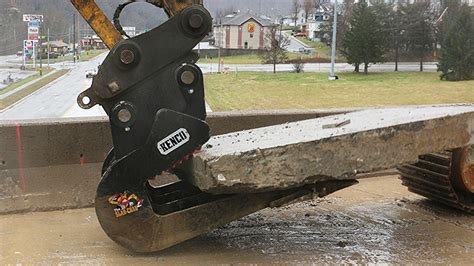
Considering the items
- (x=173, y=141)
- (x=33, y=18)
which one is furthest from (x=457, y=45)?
(x=173, y=141)

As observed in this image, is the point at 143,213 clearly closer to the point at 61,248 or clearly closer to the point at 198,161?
the point at 198,161

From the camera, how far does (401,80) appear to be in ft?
45.9

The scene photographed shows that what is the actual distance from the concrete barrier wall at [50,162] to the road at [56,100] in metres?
0.30

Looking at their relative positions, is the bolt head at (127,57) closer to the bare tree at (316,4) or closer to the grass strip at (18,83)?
the grass strip at (18,83)

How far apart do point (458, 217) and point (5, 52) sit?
16.8 feet

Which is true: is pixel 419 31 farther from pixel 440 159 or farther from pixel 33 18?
pixel 33 18

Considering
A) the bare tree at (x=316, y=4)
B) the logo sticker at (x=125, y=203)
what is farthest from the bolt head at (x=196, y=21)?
the bare tree at (x=316, y=4)

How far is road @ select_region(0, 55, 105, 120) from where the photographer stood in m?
5.51

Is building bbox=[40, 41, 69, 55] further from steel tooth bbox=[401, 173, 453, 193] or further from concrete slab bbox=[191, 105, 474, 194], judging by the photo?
steel tooth bbox=[401, 173, 453, 193]

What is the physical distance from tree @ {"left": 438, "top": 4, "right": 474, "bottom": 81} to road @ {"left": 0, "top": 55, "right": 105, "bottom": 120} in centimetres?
757

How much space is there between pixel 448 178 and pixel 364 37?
436 inches

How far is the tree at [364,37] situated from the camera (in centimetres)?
1459

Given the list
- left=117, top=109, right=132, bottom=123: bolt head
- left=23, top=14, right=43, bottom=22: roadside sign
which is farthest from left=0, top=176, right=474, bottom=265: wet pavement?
left=23, top=14, right=43, bottom=22: roadside sign

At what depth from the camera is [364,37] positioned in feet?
50.6
